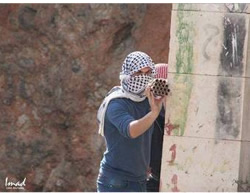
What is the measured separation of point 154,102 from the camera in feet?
15.4

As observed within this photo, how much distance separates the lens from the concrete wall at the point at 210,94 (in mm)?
4938

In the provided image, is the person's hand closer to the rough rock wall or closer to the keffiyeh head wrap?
the keffiyeh head wrap

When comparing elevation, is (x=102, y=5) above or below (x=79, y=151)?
above

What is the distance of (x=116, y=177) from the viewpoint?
4.97m

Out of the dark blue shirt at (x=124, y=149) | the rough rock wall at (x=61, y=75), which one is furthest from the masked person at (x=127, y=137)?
the rough rock wall at (x=61, y=75)

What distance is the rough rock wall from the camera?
959 centimetres

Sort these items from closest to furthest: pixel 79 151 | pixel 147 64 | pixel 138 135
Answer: pixel 138 135 < pixel 147 64 < pixel 79 151

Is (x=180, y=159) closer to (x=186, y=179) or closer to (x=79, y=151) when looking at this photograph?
(x=186, y=179)

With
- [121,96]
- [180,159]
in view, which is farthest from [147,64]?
[180,159]

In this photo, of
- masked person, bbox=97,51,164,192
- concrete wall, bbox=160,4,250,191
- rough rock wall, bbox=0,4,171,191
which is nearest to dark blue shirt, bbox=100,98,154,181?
masked person, bbox=97,51,164,192

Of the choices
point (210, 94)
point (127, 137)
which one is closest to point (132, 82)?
point (127, 137)

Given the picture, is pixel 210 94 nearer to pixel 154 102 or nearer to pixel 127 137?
pixel 154 102

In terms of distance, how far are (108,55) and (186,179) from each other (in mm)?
4813

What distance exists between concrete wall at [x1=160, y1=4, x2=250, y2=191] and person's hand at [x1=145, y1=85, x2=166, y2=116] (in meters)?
0.27
